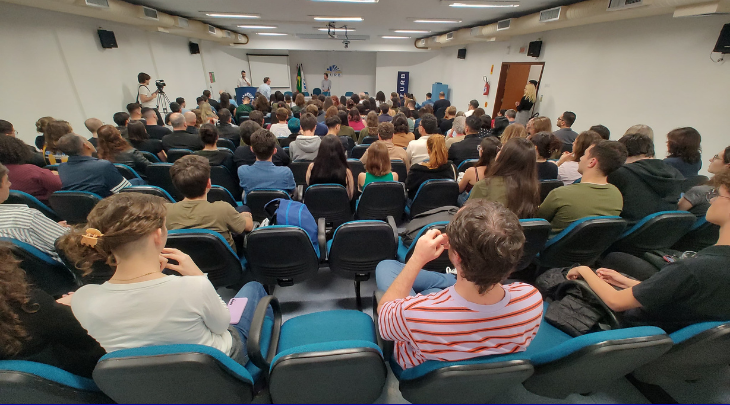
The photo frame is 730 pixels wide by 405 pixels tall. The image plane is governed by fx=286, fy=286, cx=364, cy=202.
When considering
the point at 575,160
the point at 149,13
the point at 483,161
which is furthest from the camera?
the point at 149,13

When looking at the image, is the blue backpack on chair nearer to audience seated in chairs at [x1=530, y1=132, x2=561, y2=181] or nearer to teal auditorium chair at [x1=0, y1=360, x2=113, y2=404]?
teal auditorium chair at [x1=0, y1=360, x2=113, y2=404]

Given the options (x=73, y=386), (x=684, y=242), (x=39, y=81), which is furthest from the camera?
(x=39, y=81)

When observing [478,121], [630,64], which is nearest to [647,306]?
[478,121]

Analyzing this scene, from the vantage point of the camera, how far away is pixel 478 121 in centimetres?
386

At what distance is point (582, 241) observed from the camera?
1900mm

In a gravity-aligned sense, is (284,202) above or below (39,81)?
below

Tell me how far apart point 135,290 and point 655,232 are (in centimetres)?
283

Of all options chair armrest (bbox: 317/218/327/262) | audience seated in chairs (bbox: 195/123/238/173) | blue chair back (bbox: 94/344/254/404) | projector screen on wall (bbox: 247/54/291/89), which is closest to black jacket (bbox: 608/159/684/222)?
chair armrest (bbox: 317/218/327/262)

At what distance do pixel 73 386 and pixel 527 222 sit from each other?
2.12 meters

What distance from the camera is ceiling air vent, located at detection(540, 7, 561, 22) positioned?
5152 millimetres

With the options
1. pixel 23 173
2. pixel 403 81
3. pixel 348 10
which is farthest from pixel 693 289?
pixel 403 81

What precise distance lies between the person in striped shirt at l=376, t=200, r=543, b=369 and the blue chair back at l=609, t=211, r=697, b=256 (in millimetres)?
1515

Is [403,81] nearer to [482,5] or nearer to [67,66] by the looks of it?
[482,5]

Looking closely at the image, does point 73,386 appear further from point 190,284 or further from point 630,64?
point 630,64
